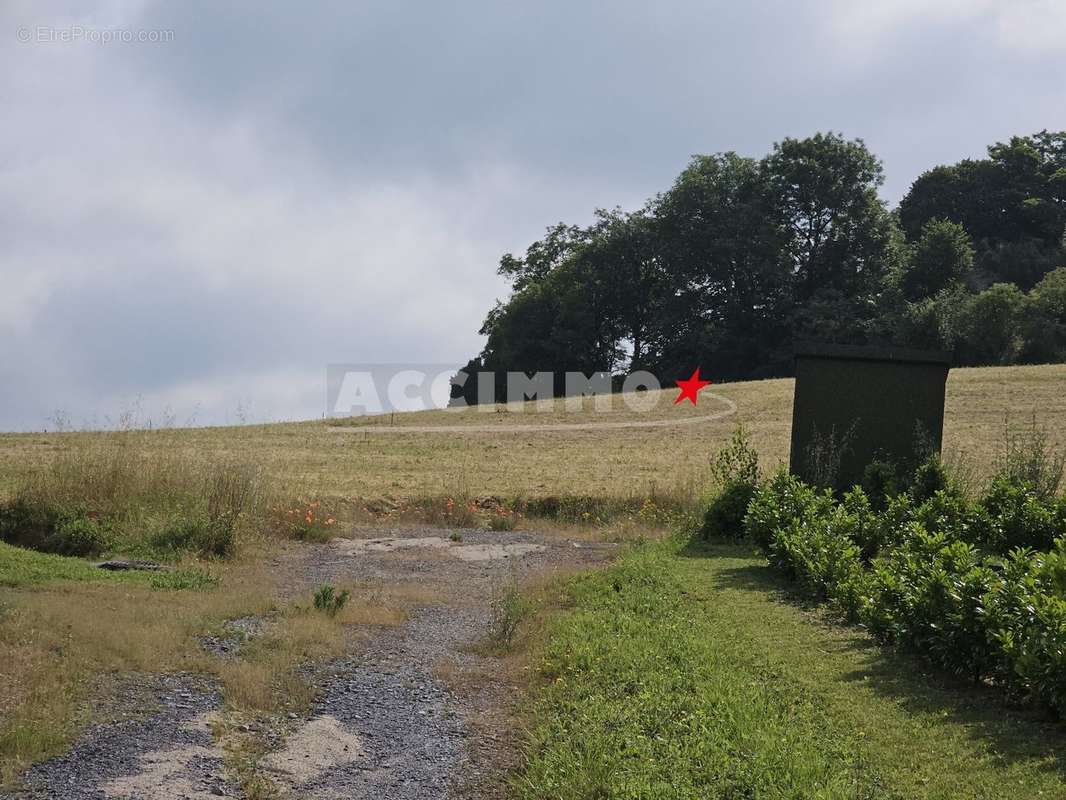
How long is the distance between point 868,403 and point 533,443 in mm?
16978

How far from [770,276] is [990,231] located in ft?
70.3

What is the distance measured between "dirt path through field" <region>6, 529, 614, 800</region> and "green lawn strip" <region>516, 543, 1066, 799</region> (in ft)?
1.36

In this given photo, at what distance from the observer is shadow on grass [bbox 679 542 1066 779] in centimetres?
524

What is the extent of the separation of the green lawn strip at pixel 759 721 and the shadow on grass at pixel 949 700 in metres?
0.01

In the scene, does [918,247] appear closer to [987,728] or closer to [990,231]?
[990,231]

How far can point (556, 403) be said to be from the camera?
146 feet

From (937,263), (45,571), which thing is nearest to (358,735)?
(45,571)

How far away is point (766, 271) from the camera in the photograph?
5719 centimetres

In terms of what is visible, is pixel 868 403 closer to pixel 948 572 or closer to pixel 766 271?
pixel 948 572

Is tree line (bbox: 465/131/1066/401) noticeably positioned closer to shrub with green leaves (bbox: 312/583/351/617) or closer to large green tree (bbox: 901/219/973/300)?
large green tree (bbox: 901/219/973/300)

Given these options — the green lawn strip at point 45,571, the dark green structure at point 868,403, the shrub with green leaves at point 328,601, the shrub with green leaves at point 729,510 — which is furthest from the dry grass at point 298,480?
the dark green structure at point 868,403

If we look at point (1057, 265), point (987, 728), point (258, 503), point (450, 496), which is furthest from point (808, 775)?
point (1057, 265)

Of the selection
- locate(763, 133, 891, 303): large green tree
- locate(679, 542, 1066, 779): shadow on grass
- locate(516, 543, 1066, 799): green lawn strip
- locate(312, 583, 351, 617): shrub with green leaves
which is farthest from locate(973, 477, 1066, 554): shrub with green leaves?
locate(763, 133, 891, 303): large green tree

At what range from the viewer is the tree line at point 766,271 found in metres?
55.8
